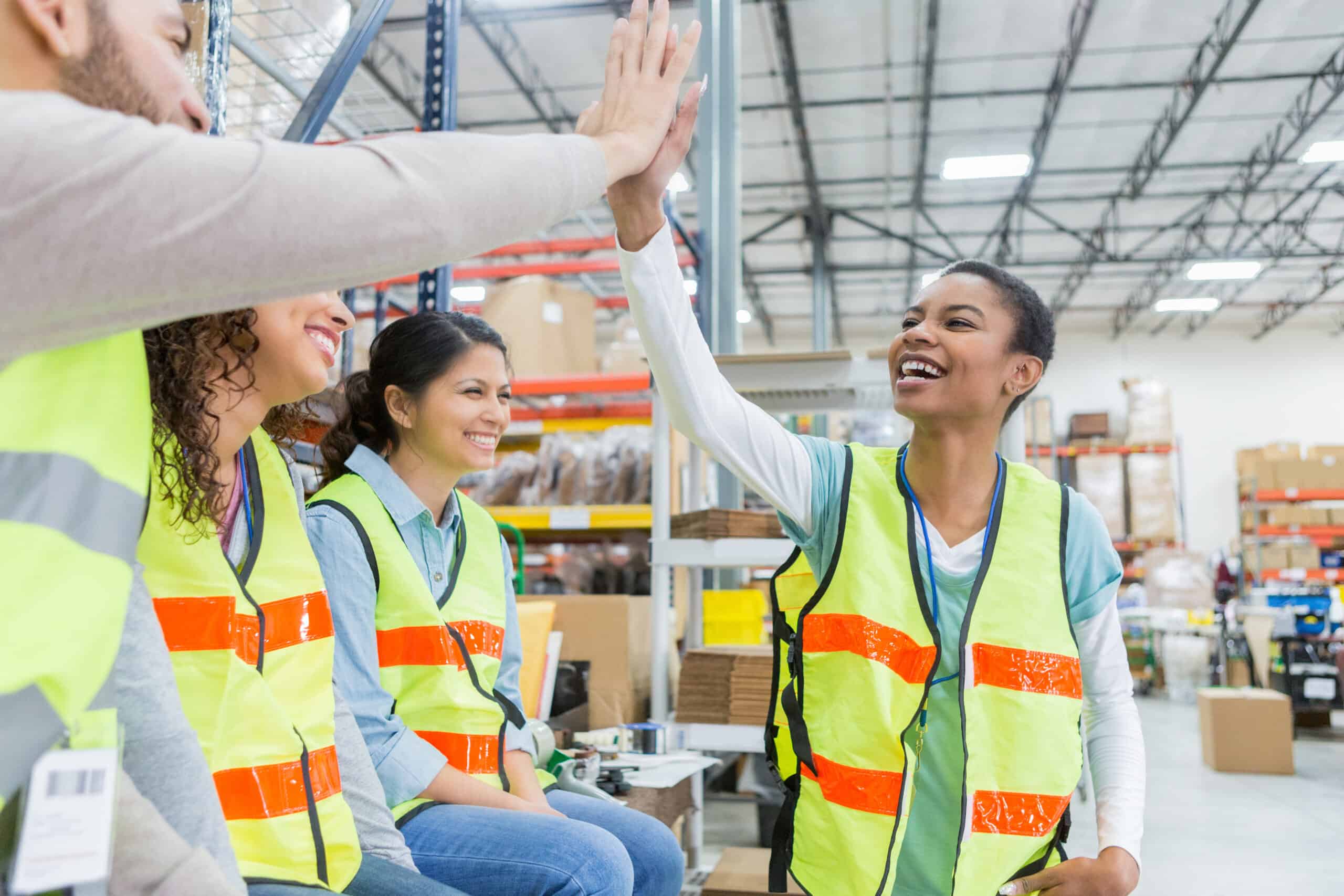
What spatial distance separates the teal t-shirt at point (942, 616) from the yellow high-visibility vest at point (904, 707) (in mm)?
21

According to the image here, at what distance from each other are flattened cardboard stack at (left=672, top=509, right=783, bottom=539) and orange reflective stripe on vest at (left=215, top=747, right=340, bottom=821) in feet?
7.41

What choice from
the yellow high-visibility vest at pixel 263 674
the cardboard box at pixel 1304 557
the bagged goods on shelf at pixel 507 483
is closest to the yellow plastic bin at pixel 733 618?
the bagged goods on shelf at pixel 507 483

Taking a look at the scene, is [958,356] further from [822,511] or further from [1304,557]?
[1304,557]

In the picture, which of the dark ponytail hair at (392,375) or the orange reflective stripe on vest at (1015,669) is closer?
the orange reflective stripe on vest at (1015,669)

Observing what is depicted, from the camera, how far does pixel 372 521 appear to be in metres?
1.83

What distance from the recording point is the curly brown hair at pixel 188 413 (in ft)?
3.73

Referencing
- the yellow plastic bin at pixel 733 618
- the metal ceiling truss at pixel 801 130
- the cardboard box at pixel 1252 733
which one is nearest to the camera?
the yellow plastic bin at pixel 733 618

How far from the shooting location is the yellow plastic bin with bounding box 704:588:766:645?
12.7 feet

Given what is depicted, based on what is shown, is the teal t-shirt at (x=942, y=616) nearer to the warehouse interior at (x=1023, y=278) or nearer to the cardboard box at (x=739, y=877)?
the cardboard box at (x=739, y=877)

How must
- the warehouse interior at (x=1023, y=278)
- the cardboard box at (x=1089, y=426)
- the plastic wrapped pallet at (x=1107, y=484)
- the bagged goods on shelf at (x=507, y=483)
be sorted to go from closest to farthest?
the warehouse interior at (x=1023, y=278) < the bagged goods on shelf at (x=507, y=483) < the plastic wrapped pallet at (x=1107, y=484) < the cardboard box at (x=1089, y=426)

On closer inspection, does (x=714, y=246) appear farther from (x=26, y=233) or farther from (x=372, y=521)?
(x=26, y=233)

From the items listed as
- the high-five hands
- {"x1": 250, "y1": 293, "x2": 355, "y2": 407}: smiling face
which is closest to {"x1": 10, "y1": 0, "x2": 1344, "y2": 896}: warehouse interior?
the high-five hands

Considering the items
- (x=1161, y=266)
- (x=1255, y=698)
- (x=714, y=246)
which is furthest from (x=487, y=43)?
(x=1161, y=266)

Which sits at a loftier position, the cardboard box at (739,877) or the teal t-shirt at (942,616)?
the teal t-shirt at (942,616)
